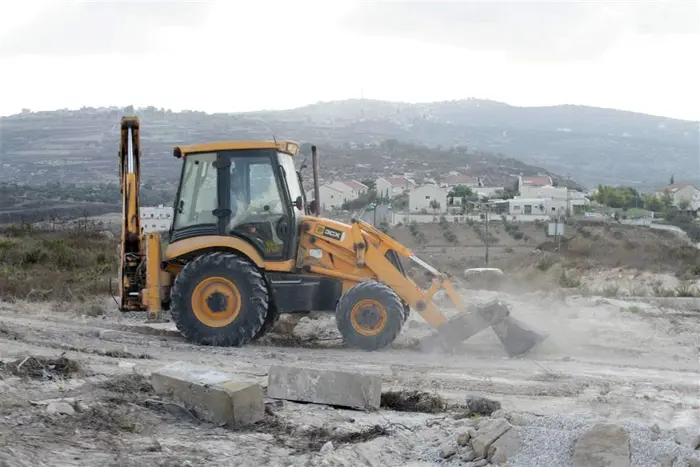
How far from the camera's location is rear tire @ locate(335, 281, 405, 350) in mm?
10797

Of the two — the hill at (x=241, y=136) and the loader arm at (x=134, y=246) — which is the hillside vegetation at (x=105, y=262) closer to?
the loader arm at (x=134, y=246)

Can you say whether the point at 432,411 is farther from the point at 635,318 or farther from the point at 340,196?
the point at 340,196

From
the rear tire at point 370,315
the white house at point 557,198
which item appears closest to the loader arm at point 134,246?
the rear tire at point 370,315

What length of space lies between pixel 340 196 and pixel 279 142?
3273 cm

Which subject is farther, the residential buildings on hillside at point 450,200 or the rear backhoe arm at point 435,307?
the residential buildings on hillside at point 450,200

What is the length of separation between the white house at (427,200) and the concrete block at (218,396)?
160 ft

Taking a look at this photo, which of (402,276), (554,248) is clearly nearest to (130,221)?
(402,276)

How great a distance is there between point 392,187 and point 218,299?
194ft

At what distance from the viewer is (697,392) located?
27.7 ft

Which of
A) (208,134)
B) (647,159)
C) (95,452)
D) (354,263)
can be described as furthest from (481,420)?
(647,159)

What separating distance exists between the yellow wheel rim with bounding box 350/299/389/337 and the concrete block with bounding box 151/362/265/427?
A: 3753 mm

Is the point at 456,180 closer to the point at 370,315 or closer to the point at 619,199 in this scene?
the point at 619,199

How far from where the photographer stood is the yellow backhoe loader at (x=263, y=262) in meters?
10.9

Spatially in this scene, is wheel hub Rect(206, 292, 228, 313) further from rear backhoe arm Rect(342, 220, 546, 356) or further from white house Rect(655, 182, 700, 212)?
white house Rect(655, 182, 700, 212)
